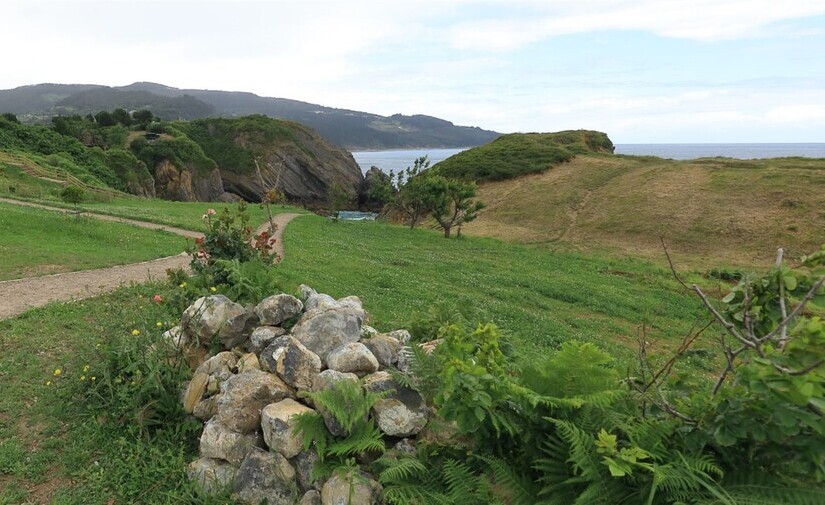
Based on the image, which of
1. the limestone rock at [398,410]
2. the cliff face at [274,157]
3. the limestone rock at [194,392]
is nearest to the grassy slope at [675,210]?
the limestone rock at [398,410]

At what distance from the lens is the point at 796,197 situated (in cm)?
4731

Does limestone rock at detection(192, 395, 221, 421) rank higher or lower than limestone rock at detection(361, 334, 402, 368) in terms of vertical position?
lower

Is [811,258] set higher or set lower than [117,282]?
higher

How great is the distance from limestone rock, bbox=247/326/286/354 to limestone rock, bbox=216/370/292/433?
0.82 metres

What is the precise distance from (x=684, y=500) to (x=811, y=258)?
6.31 feet

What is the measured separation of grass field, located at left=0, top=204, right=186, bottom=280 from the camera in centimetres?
1669

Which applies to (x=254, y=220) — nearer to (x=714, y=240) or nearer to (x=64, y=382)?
(x=64, y=382)

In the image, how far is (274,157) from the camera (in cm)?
10719

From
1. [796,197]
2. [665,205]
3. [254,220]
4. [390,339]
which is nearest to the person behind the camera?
[390,339]

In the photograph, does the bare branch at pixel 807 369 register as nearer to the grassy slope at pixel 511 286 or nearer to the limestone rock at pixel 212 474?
the limestone rock at pixel 212 474

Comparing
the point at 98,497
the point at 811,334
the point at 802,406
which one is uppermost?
the point at 811,334

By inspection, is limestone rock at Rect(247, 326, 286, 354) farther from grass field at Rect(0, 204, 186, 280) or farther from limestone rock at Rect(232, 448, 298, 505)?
grass field at Rect(0, 204, 186, 280)

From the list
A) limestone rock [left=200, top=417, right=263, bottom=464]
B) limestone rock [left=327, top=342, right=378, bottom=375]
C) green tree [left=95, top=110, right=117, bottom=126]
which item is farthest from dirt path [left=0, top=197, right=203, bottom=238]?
green tree [left=95, top=110, right=117, bottom=126]

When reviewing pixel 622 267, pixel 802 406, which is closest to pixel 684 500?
pixel 802 406
